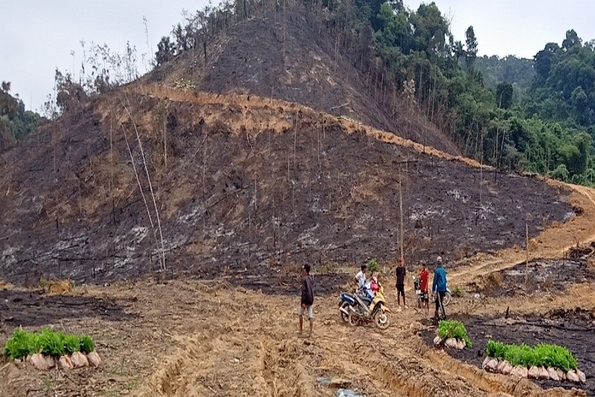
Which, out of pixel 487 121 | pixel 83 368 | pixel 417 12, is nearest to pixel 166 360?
pixel 83 368

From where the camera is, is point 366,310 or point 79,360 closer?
point 79,360

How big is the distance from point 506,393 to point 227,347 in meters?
5.87

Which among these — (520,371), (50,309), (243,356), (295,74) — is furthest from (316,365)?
(295,74)

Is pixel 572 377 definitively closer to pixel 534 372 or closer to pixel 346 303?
pixel 534 372

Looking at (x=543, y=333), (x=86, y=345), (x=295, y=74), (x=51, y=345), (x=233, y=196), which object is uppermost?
(x=295, y=74)

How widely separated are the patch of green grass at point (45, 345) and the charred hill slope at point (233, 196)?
18.8 meters

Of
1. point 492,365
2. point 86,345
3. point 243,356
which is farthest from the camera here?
point 243,356

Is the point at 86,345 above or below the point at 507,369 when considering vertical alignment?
above

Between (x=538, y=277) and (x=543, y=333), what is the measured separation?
35.7 ft

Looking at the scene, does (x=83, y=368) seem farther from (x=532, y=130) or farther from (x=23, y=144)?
(x=532, y=130)

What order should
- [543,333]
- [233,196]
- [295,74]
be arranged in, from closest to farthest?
[543,333] < [233,196] < [295,74]

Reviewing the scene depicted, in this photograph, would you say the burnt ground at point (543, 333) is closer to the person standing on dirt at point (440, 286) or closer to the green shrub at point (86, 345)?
the person standing on dirt at point (440, 286)

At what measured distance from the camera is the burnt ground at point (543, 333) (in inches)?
460

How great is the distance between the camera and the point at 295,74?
1921 inches
